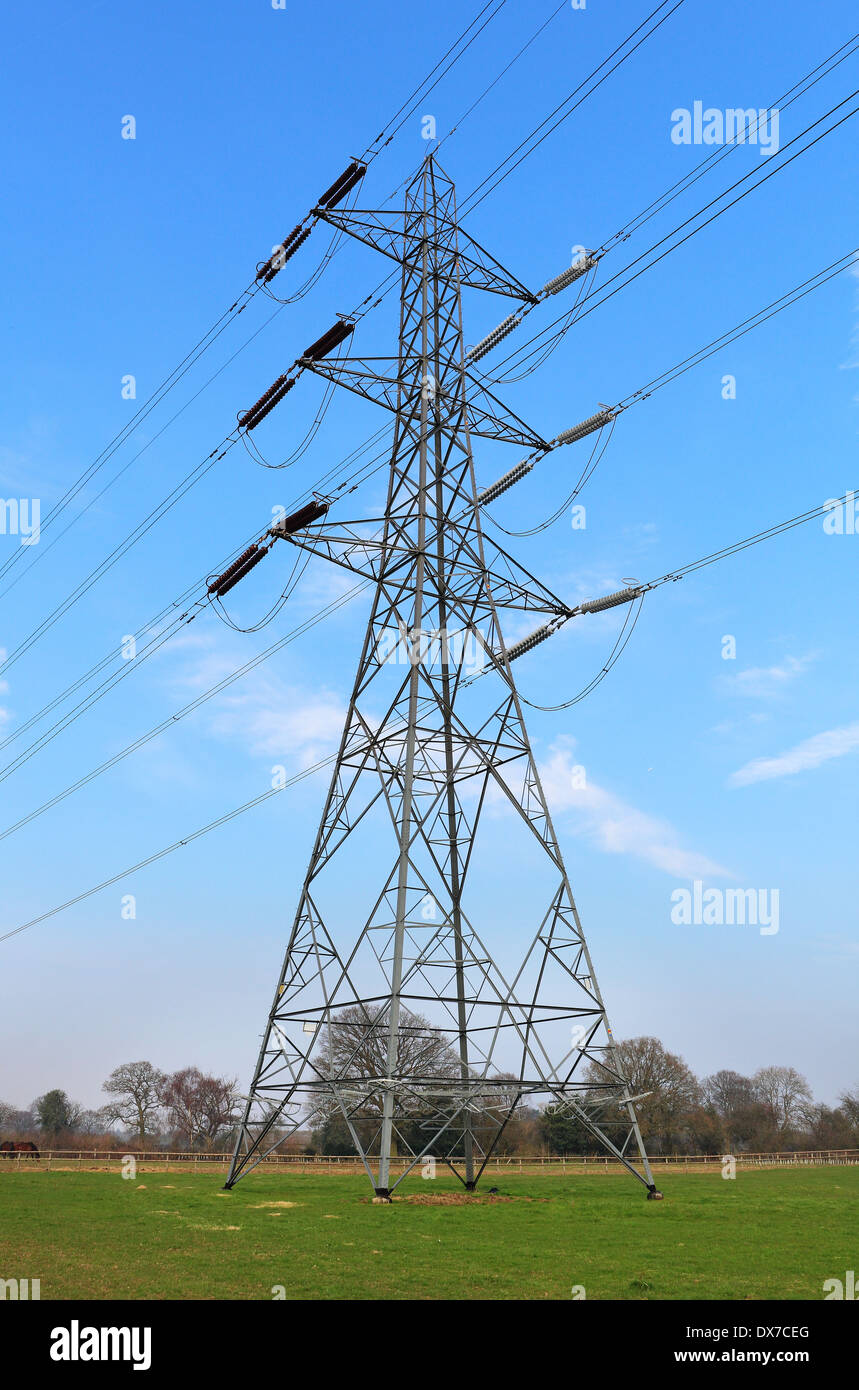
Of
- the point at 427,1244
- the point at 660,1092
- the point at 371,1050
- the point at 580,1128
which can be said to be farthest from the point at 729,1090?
the point at 427,1244

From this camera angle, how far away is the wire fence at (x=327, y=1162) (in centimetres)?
4938

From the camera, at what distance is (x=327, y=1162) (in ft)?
165

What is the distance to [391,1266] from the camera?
606 inches

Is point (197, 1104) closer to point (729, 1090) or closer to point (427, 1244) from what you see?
point (729, 1090)

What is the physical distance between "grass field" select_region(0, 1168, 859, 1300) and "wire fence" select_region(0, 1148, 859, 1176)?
19363 millimetres

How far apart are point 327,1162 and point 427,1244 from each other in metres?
35.6

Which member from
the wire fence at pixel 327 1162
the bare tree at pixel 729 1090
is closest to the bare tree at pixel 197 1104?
the wire fence at pixel 327 1162

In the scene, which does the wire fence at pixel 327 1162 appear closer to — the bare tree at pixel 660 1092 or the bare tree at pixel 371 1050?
the bare tree at pixel 371 1050

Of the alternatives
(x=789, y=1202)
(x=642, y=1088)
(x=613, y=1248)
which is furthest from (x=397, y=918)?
(x=642, y=1088)

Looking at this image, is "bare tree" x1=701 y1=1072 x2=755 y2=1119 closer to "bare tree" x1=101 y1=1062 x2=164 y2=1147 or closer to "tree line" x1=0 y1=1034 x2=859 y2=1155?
"tree line" x1=0 y1=1034 x2=859 y2=1155

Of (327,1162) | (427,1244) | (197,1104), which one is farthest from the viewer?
(197,1104)
